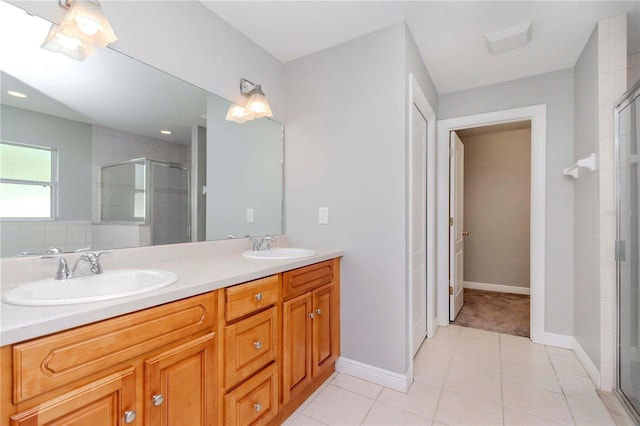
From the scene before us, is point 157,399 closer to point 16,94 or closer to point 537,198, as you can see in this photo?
point 16,94

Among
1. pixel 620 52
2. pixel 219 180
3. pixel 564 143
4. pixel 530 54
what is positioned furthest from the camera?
pixel 564 143

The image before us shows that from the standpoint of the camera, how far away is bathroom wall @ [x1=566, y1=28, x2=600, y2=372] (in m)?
1.95

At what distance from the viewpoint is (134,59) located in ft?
4.82

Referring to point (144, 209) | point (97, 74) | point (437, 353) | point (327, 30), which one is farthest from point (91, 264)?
point (437, 353)

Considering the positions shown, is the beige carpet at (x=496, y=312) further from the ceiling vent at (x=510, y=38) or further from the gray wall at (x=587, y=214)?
the ceiling vent at (x=510, y=38)

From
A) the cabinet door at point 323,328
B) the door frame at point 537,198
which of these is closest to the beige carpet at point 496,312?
the door frame at point 537,198

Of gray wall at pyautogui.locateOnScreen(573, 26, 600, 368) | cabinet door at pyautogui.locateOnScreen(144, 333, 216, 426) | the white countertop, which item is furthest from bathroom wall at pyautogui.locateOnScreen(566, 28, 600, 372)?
cabinet door at pyautogui.locateOnScreen(144, 333, 216, 426)

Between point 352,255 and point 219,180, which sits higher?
point 219,180

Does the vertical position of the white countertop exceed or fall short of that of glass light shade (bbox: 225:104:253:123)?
it falls short

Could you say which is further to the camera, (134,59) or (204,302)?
(134,59)

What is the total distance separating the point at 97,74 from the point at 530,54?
2.91 metres

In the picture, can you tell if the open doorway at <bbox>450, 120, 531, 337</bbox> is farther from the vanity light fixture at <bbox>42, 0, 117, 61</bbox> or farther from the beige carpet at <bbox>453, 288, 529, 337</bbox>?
the vanity light fixture at <bbox>42, 0, 117, 61</bbox>

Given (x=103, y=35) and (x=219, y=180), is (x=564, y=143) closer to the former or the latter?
(x=219, y=180)

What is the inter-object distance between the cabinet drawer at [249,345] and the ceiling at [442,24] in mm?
1818
